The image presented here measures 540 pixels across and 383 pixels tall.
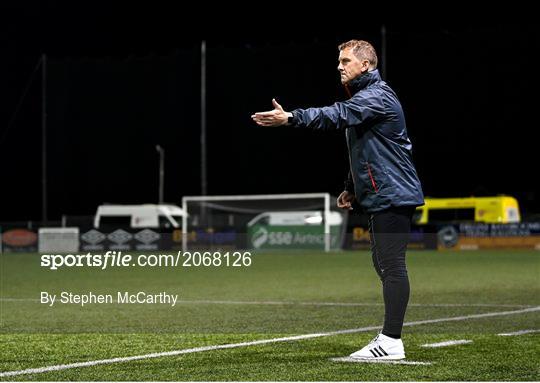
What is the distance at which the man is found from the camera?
6746 mm

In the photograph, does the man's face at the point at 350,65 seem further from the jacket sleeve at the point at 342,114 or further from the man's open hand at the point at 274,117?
the man's open hand at the point at 274,117

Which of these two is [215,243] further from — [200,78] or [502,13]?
[502,13]

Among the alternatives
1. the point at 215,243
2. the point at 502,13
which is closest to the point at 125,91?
the point at 215,243

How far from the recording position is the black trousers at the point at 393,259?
6781 mm

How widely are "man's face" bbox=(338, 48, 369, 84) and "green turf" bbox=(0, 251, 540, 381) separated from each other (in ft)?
5.89

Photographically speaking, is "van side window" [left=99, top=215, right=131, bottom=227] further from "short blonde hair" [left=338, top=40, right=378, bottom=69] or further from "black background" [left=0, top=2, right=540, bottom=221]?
"short blonde hair" [left=338, top=40, right=378, bottom=69]

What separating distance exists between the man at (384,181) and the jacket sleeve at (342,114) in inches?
0.6

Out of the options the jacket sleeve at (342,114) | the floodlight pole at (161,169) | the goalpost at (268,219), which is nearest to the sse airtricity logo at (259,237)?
the goalpost at (268,219)

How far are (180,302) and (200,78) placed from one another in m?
31.4

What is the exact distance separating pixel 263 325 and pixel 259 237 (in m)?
24.6

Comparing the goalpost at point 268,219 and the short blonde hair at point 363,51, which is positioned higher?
the short blonde hair at point 363,51

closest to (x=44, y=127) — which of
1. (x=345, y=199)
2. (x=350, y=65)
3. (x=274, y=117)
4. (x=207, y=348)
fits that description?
(x=207, y=348)

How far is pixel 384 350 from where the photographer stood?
6.73 m

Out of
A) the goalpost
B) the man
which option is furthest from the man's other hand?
the goalpost
